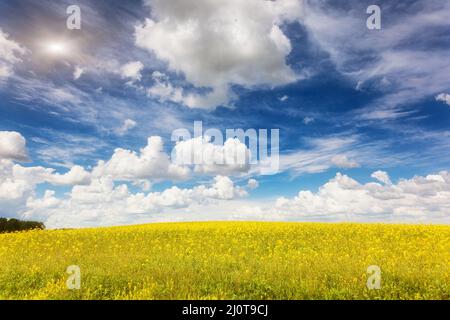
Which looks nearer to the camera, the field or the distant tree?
the field

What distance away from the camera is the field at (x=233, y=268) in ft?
38.7

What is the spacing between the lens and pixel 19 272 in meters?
15.2

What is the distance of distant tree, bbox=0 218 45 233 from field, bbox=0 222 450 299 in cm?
1399

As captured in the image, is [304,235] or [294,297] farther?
[304,235]

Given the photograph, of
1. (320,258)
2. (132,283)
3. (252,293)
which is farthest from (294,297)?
(320,258)

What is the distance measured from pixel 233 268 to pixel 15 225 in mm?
31593

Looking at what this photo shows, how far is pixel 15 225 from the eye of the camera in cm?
3925

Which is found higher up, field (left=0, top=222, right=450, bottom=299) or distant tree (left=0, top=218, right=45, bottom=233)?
distant tree (left=0, top=218, right=45, bottom=233)

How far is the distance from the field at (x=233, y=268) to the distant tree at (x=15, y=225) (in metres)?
14.0

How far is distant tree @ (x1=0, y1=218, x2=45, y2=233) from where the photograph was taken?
38.1 metres

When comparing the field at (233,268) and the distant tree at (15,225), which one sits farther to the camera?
the distant tree at (15,225)

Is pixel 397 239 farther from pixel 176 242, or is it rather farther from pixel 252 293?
pixel 252 293

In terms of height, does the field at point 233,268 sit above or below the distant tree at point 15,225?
below
